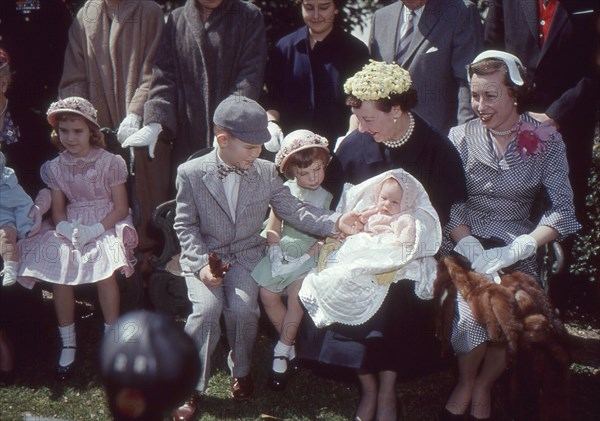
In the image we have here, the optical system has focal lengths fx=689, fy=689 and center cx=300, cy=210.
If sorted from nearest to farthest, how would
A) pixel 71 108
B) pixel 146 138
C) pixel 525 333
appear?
pixel 525 333 < pixel 71 108 < pixel 146 138

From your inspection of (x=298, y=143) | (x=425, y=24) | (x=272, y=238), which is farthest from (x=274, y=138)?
(x=425, y=24)

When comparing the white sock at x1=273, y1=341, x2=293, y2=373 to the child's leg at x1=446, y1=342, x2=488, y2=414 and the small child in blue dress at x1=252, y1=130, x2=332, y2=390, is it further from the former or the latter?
the child's leg at x1=446, y1=342, x2=488, y2=414

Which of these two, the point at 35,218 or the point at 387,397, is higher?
the point at 35,218

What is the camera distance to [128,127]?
4445 millimetres

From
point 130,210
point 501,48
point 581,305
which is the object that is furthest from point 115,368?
point 581,305

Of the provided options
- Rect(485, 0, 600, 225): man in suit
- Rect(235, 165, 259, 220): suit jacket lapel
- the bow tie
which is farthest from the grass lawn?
Rect(485, 0, 600, 225): man in suit

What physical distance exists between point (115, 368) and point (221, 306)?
8.05 feet

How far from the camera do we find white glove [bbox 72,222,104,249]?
13.3ft

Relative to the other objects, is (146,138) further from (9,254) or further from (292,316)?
(292,316)

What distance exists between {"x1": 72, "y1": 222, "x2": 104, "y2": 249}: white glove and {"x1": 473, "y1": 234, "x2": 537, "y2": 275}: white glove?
2.18 m

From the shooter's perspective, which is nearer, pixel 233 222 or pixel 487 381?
pixel 487 381

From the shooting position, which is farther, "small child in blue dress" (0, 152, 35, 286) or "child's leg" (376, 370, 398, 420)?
"small child in blue dress" (0, 152, 35, 286)

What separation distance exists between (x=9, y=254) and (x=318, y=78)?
219 centimetres

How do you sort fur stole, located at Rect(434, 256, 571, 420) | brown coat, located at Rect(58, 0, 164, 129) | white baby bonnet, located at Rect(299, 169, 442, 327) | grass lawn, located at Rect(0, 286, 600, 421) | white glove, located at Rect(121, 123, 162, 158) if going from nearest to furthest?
fur stole, located at Rect(434, 256, 571, 420) < white baby bonnet, located at Rect(299, 169, 442, 327) < grass lawn, located at Rect(0, 286, 600, 421) < white glove, located at Rect(121, 123, 162, 158) < brown coat, located at Rect(58, 0, 164, 129)
